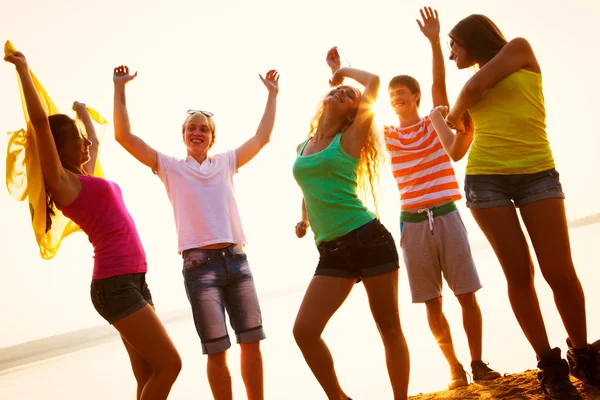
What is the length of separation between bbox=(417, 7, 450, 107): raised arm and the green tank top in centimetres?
85

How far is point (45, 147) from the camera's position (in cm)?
326

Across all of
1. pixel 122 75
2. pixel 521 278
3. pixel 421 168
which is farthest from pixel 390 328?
pixel 122 75

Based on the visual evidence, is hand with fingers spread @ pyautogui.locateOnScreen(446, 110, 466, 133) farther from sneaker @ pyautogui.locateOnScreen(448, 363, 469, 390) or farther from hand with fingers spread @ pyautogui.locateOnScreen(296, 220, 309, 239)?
sneaker @ pyautogui.locateOnScreen(448, 363, 469, 390)

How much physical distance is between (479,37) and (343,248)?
1.52 metres

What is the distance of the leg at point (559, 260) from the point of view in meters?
3.17

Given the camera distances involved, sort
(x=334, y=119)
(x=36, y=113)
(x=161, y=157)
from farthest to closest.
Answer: (x=161, y=157) → (x=334, y=119) → (x=36, y=113)

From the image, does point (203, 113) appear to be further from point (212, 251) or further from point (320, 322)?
point (320, 322)

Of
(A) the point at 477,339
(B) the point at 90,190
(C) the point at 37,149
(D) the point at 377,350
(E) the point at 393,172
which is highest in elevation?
(C) the point at 37,149

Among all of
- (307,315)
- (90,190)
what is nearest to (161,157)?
(90,190)

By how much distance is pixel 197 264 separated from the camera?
12.9 feet

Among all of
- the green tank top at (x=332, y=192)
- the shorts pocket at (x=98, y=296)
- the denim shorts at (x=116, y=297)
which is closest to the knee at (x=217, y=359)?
the denim shorts at (x=116, y=297)

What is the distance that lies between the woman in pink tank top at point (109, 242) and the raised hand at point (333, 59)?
6.19 feet

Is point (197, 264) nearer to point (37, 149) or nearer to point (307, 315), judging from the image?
point (307, 315)

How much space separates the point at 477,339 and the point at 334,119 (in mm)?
1976
